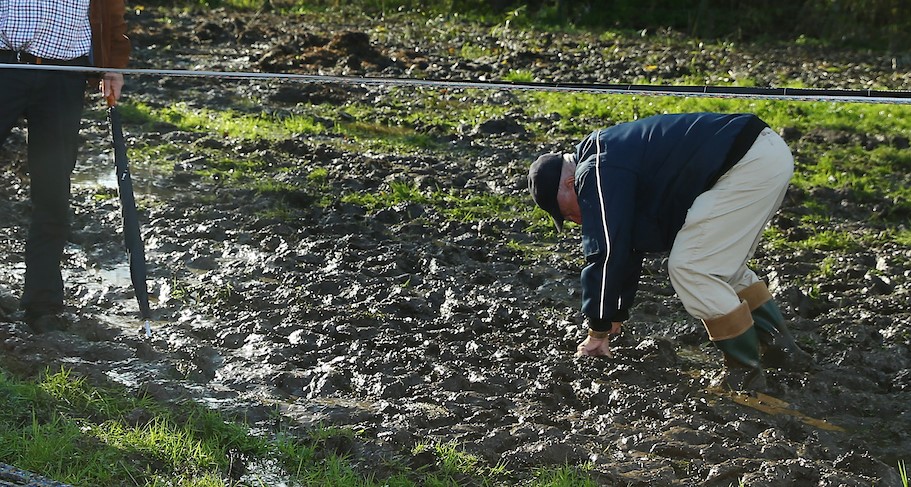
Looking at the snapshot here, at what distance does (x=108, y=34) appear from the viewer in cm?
531

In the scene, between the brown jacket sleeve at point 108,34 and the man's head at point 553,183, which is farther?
the brown jacket sleeve at point 108,34

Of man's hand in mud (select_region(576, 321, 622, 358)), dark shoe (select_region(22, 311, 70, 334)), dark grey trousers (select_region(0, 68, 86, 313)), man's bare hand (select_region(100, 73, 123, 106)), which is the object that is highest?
man's bare hand (select_region(100, 73, 123, 106))

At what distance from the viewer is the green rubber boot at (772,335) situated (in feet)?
16.8

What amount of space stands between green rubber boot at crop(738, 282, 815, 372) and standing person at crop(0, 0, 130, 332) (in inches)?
125

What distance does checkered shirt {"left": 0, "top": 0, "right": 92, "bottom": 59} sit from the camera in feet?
16.2

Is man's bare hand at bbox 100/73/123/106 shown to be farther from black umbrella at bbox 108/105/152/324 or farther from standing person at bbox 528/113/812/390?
standing person at bbox 528/113/812/390

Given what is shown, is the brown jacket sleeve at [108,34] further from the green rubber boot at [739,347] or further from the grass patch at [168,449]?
the green rubber boot at [739,347]

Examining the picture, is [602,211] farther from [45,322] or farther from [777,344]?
[45,322]

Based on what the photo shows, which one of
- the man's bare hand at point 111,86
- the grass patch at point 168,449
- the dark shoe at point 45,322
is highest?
the man's bare hand at point 111,86

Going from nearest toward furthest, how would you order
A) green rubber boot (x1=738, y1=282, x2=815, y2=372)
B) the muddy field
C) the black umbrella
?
the muddy field < green rubber boot (x1=738, y1=282, x2=815, y2=372) < the black umbrella

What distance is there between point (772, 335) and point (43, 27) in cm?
362

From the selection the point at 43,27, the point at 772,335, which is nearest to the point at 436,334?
the point at 772,335

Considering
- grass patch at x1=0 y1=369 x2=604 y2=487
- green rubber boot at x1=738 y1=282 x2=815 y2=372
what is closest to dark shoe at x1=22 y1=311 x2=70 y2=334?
grass patch at x1=0 y1=369 x2=604 y2=487

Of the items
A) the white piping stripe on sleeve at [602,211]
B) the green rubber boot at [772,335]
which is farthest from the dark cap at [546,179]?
the green rubber boot at [772,335]
